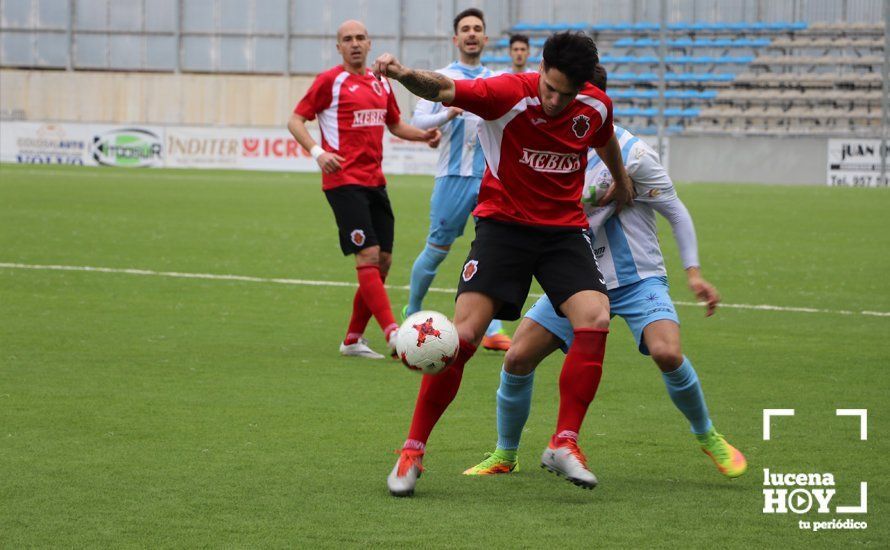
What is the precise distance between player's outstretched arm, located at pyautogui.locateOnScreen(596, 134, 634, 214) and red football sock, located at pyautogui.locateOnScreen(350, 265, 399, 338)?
3113 millimetres

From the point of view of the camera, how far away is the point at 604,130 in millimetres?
5207

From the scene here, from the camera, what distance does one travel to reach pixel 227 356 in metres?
Result: 8.33

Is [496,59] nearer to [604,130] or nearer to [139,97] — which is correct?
[139,97]

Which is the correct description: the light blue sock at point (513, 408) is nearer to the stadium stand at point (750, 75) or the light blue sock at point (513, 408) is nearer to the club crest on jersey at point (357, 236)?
the club crest on jersey at point (357, 236)

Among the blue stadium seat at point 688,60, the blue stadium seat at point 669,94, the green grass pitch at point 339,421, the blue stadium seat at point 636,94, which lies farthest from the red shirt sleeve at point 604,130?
the blue stadium seat at point 688,60

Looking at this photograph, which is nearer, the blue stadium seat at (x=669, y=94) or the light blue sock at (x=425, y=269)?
the light blue sock at (x=425, y=269)

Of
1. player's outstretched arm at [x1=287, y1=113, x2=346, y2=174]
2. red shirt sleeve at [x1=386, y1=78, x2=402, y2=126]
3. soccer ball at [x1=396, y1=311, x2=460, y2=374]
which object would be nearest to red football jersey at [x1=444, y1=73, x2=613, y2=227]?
soccer ball at [x1=396, y1=311, x2=460, y2=374]

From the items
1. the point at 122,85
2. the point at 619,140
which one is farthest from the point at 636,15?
the point at 619,140

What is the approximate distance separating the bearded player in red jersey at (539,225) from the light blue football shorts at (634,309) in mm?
147

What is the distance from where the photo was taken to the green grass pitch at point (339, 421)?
443cm

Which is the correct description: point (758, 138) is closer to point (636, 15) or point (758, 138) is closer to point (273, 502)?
point (636, 15)

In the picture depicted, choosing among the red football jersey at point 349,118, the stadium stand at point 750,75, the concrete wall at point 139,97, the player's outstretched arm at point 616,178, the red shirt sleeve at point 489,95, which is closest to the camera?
the red shirt sleeve at point 489,95

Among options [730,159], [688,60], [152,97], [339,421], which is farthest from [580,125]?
[152,97]

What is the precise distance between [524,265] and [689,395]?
0.87m
